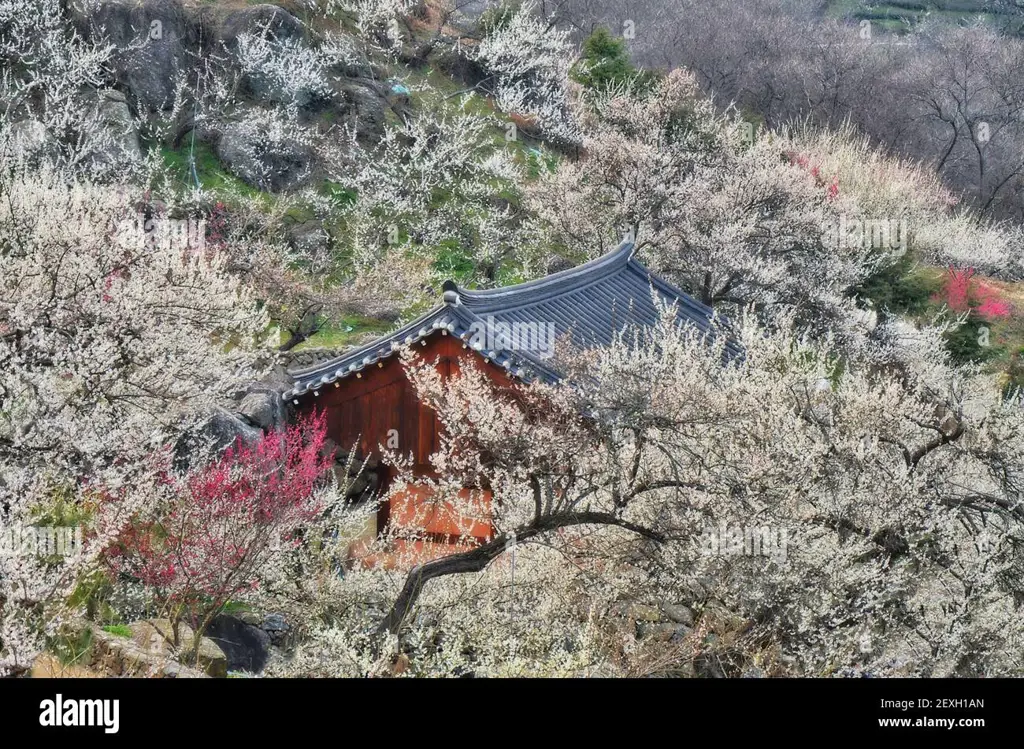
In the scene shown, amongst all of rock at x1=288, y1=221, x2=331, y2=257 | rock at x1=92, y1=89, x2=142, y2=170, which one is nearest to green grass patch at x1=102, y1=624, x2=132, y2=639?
rock at x1=288, y1=221, x2=331, y2=257

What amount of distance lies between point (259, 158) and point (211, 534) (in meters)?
23.0

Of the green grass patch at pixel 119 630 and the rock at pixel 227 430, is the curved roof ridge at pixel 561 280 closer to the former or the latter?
the rock at pixel 227 430

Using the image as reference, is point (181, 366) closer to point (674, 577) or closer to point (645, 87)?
point (674, 577)

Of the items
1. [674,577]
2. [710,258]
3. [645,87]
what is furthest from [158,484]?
[645,87]

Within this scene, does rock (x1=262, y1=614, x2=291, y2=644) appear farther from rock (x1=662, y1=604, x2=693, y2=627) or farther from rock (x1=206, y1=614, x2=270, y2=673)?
rock (x1=662, y1=604, x2=693, y2=627)

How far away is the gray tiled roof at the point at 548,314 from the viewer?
19.0 m

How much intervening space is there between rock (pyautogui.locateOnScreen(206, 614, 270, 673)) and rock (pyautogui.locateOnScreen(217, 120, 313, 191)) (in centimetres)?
2045

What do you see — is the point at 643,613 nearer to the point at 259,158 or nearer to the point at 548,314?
the point at 548,314

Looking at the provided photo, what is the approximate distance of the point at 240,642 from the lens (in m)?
15.5

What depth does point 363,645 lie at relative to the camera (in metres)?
11.7

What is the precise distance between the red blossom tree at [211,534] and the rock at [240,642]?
36.4 inches

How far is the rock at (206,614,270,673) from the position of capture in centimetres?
1528

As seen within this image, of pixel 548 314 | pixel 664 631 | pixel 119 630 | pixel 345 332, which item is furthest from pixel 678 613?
pixel 345 332

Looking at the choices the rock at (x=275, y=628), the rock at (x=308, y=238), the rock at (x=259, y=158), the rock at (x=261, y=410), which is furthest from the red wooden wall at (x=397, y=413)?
the rock at (x=259, y=158)
